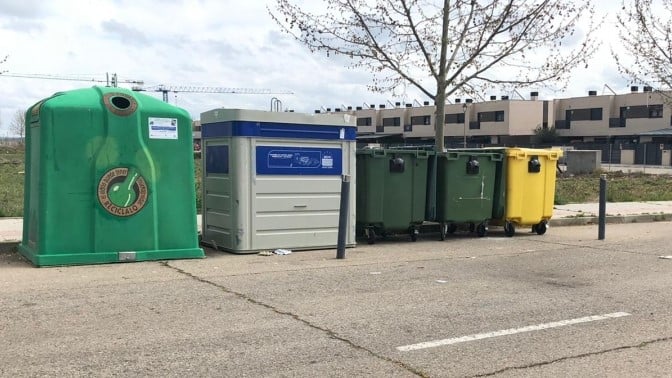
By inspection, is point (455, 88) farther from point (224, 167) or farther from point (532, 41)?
point (224, 167)

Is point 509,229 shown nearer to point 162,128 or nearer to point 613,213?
point 613,213

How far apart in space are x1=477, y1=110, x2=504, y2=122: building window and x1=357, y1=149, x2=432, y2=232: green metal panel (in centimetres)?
7662

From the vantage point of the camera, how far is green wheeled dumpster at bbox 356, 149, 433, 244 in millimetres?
9992

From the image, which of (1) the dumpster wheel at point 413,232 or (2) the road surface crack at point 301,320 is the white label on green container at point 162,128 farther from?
(1) the dumpster wheel at point 413,232

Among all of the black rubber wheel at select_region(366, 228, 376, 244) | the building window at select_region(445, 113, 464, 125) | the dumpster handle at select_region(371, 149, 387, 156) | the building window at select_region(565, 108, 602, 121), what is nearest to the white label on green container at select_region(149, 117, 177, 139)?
the dumpster handle at select_region(371, 149, 387, 156)

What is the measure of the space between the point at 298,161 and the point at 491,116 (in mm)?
80013

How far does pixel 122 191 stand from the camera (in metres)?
7.82

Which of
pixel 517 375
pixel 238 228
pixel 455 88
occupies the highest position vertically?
pixel 455 88

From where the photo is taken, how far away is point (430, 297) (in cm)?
658

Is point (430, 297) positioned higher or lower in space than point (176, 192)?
lower

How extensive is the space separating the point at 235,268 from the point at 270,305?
1884 millimetres

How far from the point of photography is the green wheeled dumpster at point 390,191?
9.99m

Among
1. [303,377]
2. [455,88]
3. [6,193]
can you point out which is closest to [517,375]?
[303,377]

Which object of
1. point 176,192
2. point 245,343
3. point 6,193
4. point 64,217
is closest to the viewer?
point 245,343
